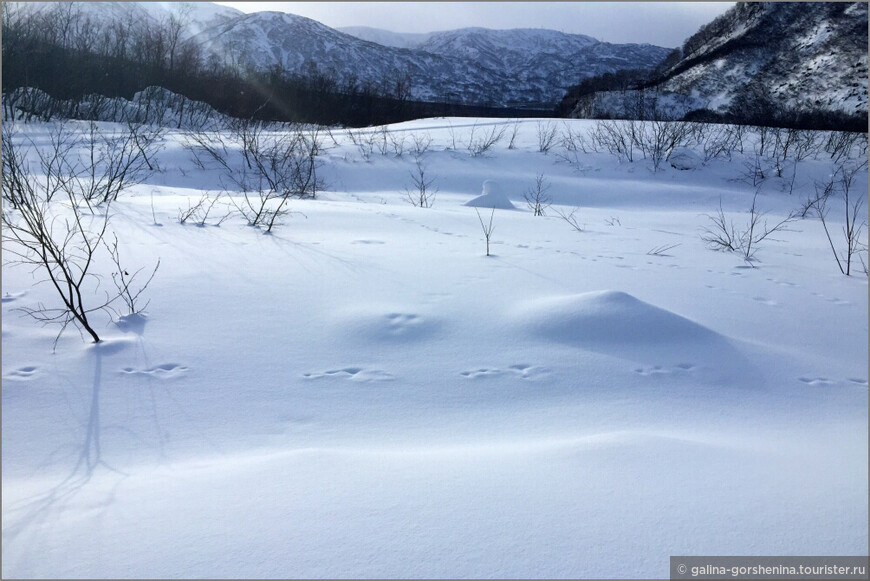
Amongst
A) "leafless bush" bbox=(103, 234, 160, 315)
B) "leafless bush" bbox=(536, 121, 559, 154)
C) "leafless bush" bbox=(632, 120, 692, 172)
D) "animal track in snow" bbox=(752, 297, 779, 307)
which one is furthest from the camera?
"leafless bush" bbox=(536, 121, 559, 154)

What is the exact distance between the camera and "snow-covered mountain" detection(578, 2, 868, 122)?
31.1 metres

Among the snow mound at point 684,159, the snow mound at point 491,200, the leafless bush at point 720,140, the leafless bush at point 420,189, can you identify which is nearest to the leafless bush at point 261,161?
the leafless bush at point 420,189

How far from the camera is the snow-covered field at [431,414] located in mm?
1450

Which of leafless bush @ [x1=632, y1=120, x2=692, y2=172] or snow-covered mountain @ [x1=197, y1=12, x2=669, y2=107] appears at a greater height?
snow-covered mountain @ [x1=197, y1=12, x2=669, y2=107]

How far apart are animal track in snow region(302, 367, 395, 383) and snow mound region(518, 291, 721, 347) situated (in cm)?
101

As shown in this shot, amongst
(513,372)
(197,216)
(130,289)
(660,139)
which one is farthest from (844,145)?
(130,289)

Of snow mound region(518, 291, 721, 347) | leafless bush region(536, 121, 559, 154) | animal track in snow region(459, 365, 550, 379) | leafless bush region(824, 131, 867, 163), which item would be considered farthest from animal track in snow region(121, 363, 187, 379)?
leafless bush region(824, 131, 867, 163)

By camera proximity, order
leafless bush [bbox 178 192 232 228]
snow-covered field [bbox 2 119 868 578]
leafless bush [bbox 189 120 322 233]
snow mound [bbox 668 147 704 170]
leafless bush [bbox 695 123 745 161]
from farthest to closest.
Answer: leafless bush [bbox 695 123 745 161] → snow mound [bbox 668 147 704 170] → leafless bush [bbox 189 120 322 233] → leafless bush [bbox 178 192 232 228] → snow-covered field [bbox 2 119 868 578]

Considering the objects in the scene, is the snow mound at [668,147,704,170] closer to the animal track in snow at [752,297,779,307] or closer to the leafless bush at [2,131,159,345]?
the animal track in snow at [752,297,779,307]

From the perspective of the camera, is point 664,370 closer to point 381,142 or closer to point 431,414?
point 431,414

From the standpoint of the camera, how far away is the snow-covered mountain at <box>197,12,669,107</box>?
11050cm

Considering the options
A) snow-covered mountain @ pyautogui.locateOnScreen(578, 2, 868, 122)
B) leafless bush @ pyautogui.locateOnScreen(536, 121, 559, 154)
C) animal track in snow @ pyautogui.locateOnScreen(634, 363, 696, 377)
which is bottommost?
animal track in snow @ pyautogui.locateOnScreen(634, 363, 696, 377)

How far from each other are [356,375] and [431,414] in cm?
52

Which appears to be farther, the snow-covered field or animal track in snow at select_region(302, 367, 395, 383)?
animal track in snow at select_region(302, 367, 395, 383)
